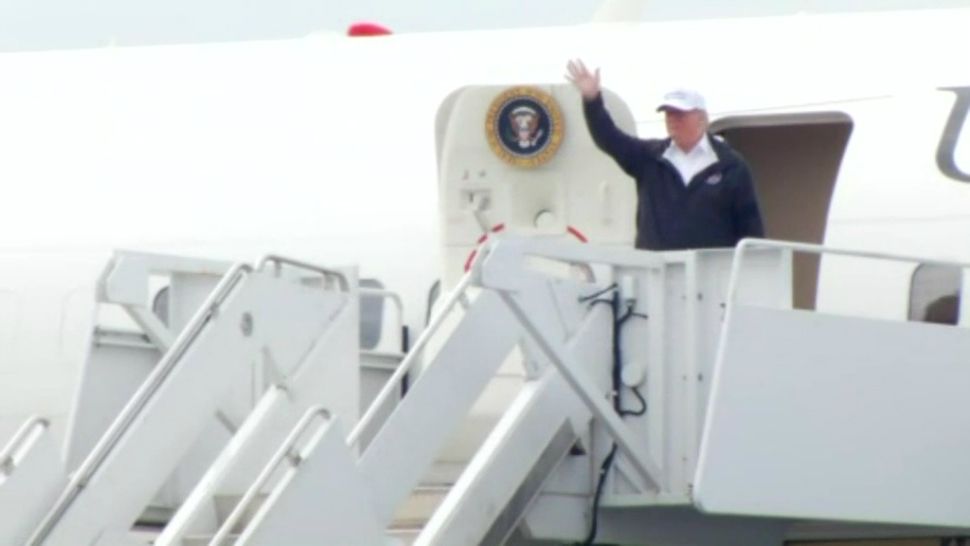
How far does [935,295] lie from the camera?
9.84 metres

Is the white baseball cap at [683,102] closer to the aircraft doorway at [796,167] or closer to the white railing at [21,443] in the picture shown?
the aircraft doorway at [796,167]

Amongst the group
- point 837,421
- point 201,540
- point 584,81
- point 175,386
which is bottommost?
point 201,540

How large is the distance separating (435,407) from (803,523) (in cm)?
183

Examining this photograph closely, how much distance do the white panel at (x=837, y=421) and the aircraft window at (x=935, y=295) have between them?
220 centimetres

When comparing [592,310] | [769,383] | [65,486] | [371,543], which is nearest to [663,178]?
[592,310]

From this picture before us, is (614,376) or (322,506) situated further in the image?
(614,376)

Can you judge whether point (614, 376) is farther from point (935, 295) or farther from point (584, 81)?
point (935, 295)

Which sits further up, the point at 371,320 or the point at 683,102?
the point at 683,102

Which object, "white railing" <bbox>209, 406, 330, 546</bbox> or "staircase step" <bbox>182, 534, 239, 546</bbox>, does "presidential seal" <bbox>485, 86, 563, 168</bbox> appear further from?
"white railing" <bbox>209, 406, 330, 546</bbox>

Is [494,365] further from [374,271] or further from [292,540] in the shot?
[374,271]

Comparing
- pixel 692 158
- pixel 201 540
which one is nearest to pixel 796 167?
pixel 692 158

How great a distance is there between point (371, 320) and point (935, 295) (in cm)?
284

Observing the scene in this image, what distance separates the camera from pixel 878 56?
35.7ft

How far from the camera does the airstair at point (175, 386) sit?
693 centimetres
